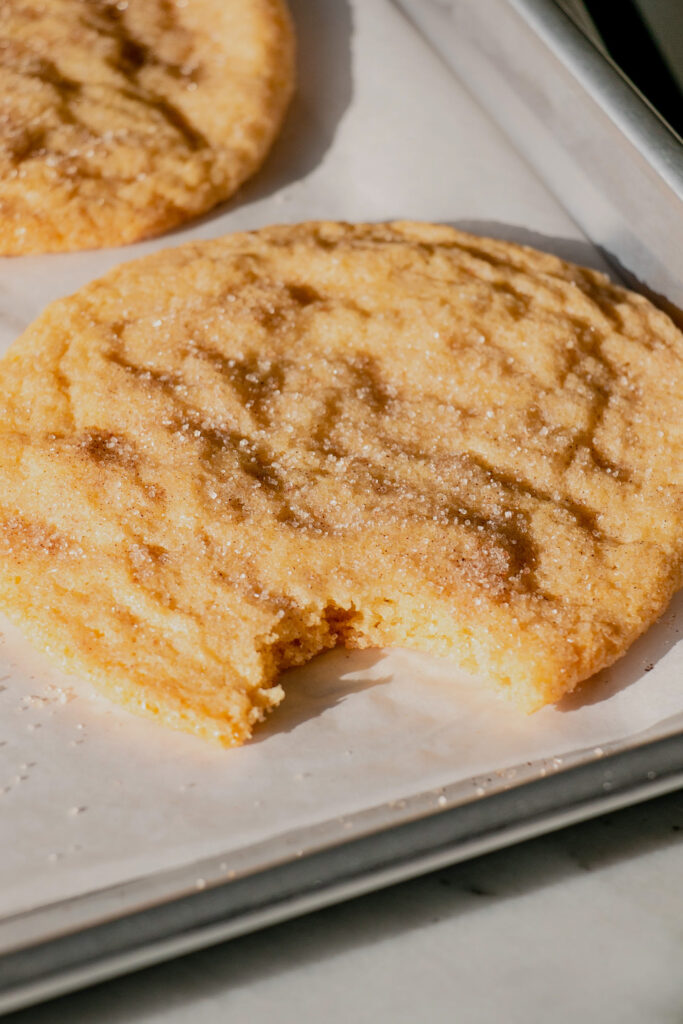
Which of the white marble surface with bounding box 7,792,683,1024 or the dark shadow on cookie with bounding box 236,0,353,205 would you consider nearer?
the white marble surface with bounding box 7,792,683,1024

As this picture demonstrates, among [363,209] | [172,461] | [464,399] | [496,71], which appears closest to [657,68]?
[496,71]

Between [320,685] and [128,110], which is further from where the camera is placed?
[128,110]

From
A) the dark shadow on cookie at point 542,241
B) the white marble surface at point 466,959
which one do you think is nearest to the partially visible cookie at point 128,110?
the dark shadow on cookie at point 542,241

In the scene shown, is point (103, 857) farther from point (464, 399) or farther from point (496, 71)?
point (496, 71)

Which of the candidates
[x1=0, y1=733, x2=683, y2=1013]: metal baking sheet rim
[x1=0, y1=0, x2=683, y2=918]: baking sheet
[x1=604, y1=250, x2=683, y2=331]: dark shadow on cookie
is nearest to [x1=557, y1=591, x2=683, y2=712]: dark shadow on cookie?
[x1=0, y1=0, x2=683, y2=918]: baking sheet

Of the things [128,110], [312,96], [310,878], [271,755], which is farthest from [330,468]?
Answer: [312,96]

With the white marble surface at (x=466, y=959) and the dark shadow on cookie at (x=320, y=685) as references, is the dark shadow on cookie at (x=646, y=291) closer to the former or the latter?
the dark shadow on cookie at (x=320, y=685)

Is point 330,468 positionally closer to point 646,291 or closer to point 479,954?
point 479,954

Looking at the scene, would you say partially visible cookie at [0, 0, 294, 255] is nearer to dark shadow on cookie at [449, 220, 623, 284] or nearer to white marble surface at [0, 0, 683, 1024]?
dark shadow on cookie at [449, 220, 623, 284]
